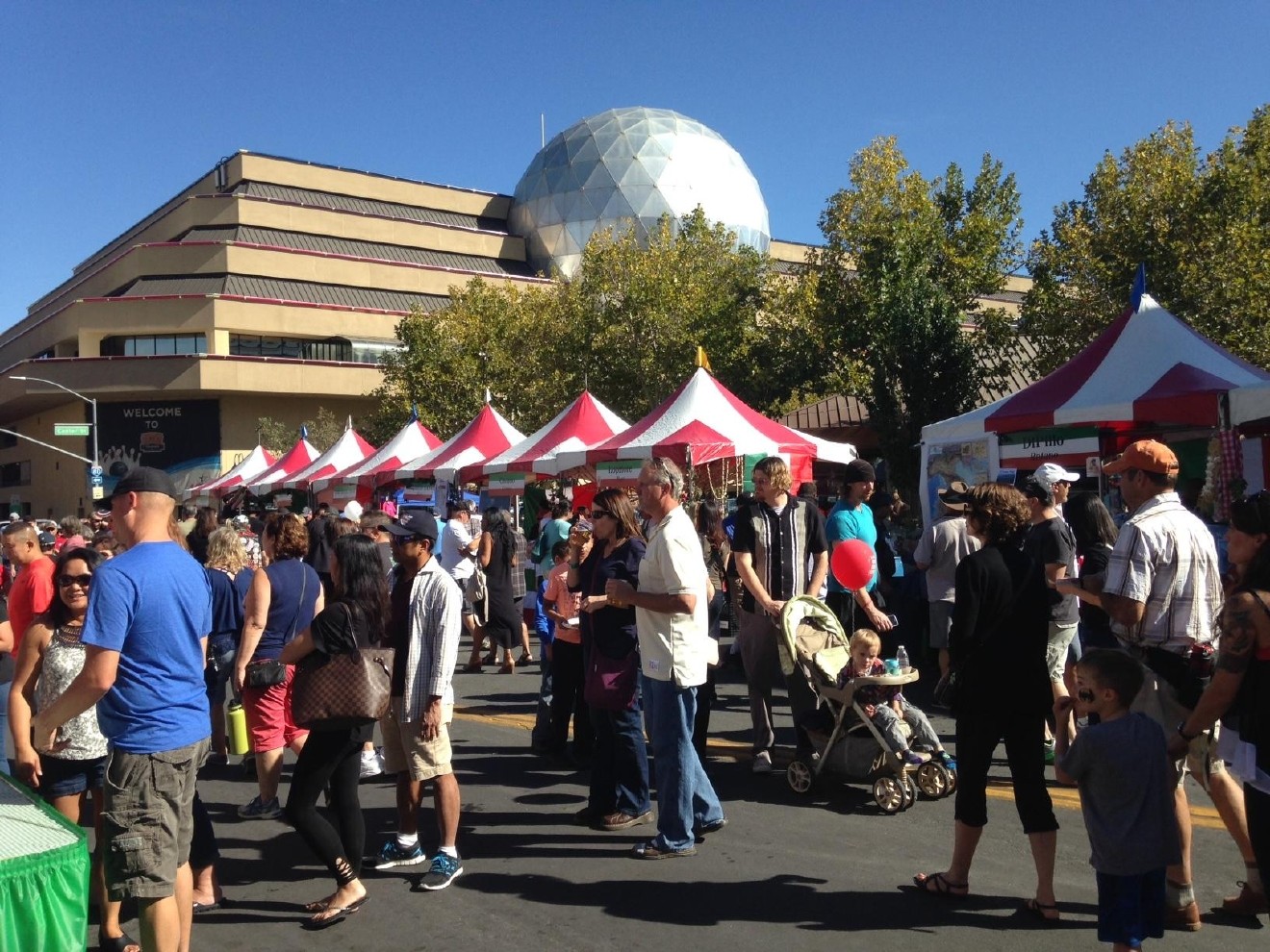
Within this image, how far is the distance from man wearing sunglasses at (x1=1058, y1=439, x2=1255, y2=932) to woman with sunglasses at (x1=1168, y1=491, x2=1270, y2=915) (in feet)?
1.86

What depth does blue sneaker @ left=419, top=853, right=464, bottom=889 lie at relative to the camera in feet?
16.7

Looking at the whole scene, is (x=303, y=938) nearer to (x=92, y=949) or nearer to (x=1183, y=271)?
(x=92, y=949)

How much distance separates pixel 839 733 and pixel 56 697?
415 cm

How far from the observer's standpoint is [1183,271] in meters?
21.4

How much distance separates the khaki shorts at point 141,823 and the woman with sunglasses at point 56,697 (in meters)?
0.92

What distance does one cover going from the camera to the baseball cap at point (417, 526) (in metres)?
5.33

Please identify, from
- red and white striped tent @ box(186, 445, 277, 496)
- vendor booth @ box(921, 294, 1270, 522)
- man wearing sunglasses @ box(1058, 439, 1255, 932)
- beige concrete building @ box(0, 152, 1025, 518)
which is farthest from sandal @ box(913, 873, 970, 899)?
beige concrete building @ box(0, 152, 1025, 518)

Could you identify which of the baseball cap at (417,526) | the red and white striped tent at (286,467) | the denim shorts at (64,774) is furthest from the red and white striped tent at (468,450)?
the denim shorts at (64,774)

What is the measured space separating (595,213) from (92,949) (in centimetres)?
5613

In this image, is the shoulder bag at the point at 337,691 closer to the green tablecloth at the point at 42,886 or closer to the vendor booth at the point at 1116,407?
the green tablecloth at the point at 42,886

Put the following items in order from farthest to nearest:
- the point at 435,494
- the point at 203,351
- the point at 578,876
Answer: the point at 203,351
the point at 435,494
the point at 578,876

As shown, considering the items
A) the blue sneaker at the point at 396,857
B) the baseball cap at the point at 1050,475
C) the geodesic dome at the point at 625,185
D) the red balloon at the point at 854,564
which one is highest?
the geodesic dome at the point at 625,185

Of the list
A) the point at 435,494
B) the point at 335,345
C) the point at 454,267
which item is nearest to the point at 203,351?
the point at 335,345

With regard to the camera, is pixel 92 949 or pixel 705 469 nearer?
pixel 92 949
